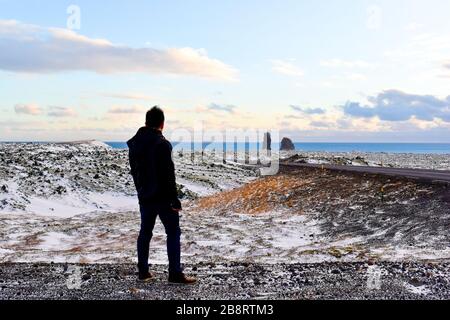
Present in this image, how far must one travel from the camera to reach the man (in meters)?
7.62

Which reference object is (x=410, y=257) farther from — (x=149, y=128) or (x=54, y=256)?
(x=54, y=256)

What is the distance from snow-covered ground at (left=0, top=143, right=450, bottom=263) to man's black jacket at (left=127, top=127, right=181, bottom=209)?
434cm

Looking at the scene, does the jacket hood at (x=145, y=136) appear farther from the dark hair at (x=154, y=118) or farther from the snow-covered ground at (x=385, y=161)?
the snow-covered ground at (x=385, y=161)

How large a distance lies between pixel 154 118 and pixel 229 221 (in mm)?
12783

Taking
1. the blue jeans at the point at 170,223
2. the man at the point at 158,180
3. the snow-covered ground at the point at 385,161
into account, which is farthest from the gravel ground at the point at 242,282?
the snow-covered ground at the point at 385,161

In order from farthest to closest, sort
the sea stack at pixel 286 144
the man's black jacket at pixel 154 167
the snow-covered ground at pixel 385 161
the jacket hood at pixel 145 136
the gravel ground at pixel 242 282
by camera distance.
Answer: the sea stack at pixel 286 144, the snow-covered ground at pixel 385 161, the jacket hood at pixel 145 136, the man's black jacket at pixel 154 167, the gravel ground at pixel 242 282

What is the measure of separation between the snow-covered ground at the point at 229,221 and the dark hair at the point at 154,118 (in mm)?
4887

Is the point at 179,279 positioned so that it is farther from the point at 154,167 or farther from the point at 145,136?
the point at 145,136

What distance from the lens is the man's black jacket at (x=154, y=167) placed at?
760cm

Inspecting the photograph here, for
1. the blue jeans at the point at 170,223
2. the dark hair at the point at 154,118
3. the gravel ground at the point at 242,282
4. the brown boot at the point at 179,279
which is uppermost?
the dark hair at the point at 154,118

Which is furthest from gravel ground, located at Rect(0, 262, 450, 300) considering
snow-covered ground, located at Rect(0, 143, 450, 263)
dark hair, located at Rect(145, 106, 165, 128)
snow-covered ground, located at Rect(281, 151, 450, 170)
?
snow-covered ground, located at Rect(281, 151, 450, 170)

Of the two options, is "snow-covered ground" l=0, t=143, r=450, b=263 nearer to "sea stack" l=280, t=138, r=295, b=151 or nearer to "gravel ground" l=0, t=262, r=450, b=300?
"gravel ground" l=0, t=262, r=450, b=300

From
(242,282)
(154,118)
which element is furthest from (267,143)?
(154,118)

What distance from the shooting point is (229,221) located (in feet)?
66.0
